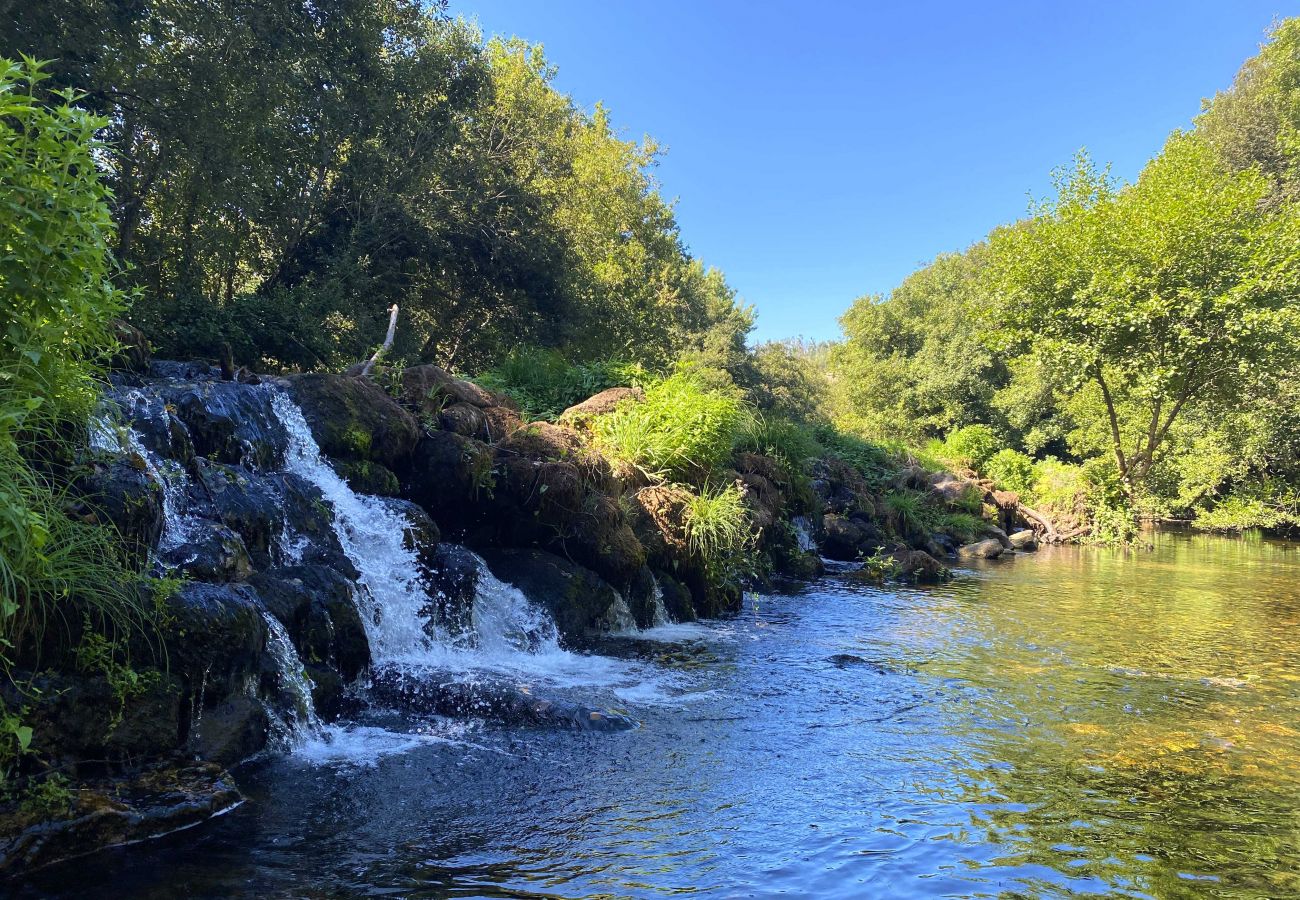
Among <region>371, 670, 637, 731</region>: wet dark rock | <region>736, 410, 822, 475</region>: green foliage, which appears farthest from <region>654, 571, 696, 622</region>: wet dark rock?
<region>736, 410, 822, 475</region>: green foliage

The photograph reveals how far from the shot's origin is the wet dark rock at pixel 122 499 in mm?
5000

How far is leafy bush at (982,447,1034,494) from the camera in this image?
30172 millimetres

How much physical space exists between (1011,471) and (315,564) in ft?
94.2

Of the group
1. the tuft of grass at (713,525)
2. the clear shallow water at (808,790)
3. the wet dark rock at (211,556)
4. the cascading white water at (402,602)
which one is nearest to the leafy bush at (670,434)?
the tuft of grass at (713,525)

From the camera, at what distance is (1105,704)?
22.7 feet

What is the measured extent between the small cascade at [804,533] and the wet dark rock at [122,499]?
1264cm

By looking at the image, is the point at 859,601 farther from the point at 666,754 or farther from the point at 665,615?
the point at 666,754

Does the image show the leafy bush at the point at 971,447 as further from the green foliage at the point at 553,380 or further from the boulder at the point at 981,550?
the green foliage at the point at 553,380

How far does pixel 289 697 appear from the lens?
227 inches

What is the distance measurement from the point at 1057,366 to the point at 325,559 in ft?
67.9

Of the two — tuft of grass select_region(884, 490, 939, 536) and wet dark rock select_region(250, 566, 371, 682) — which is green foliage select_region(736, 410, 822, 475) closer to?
tuft of grass select_region(884, 490, 939, 536)

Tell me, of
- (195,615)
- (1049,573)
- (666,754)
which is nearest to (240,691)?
(195,615)

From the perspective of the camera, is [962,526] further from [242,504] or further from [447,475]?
[242,504]

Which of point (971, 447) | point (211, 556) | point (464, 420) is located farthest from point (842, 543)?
point (971, 447)
